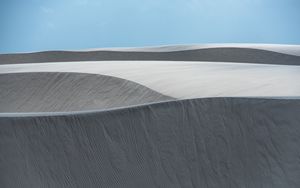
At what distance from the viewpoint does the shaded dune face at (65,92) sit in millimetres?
4125

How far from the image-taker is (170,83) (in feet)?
12.3

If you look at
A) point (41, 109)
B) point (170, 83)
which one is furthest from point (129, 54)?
point (170, 83)

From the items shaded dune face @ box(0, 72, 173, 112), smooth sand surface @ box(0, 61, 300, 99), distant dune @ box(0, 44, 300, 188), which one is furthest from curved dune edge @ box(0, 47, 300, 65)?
distant dune @ box(0, 44, 300, 188)

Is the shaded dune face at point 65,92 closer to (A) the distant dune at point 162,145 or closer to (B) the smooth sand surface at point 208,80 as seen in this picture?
(B) the smooth sand surface at point 208,80

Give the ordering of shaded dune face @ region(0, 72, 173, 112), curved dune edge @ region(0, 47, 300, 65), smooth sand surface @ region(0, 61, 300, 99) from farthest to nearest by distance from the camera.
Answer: curved dune edge @ region(0, 47, 300, 65) → shaded dune face @ region(0, 72, 173, 112) → smooth sand surface @ region(0, 61, 300, 99)

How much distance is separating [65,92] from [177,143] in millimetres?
2816

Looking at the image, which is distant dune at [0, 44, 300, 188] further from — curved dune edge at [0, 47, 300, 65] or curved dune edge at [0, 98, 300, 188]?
curved dune edge at [0, 47, 300, 65]

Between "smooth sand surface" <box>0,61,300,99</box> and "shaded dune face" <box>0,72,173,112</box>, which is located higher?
"smooth sand surface" <box>0,61,300,99</box>

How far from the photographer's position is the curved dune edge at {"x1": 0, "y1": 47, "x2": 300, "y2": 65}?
7.38 metres

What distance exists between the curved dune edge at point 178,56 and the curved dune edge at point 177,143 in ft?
16.7

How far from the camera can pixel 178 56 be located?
8164 mm

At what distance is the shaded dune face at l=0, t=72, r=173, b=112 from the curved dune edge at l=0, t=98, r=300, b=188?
135 centimetres

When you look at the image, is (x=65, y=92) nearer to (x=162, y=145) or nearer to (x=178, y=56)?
(x=162, y=145)

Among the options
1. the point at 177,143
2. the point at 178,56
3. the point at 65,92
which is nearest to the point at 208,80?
the point at 177,143
